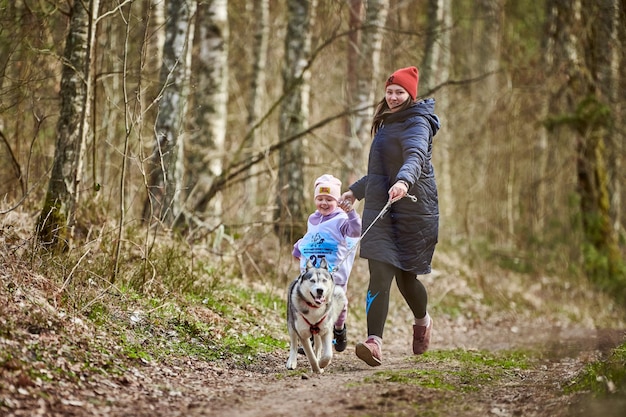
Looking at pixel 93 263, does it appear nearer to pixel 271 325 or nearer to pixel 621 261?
pixel 271 325

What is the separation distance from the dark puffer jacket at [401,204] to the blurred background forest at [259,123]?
2265 millimetres

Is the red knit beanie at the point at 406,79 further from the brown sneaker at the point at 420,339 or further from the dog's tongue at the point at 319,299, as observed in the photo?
the brown sneaker at the point at 420,339

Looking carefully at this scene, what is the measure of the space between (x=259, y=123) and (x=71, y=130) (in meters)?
3.70

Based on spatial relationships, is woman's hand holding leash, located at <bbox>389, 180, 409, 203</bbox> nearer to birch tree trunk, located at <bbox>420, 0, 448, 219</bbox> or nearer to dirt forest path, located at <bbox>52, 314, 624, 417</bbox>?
dirt forest path, located at <bbox>52, 314, 624, 417</bbox>

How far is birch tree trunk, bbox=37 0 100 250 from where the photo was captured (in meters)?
7.44

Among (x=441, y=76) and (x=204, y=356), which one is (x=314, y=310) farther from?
(x=441, y=76)

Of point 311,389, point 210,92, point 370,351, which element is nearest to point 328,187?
point 370,351

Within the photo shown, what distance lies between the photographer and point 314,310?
6.30 metres

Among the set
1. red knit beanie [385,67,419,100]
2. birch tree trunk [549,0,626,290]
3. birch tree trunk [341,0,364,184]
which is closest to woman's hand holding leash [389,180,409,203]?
red knit beanie [385,67,419,100]

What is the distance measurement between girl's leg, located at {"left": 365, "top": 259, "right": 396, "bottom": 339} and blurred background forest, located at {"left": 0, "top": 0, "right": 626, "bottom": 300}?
2.43 m

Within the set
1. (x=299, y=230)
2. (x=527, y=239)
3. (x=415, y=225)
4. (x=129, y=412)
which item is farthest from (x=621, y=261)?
(x=129, y=412)

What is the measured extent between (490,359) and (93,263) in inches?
164

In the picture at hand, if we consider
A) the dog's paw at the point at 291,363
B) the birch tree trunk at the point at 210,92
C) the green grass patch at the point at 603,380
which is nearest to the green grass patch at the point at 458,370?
the green grass patch at the point at 603,380

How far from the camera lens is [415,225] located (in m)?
6.59
